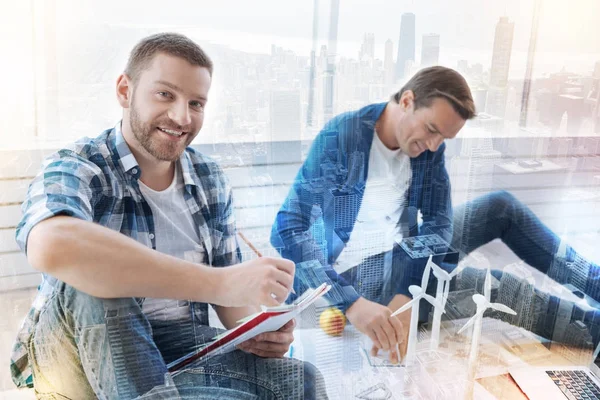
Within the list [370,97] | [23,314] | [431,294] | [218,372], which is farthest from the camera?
[431,294]

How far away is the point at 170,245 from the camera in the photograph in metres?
1.26

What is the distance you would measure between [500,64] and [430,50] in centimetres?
27

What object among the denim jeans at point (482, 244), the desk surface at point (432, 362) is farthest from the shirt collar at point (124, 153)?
the desk surface at point (432, 362)

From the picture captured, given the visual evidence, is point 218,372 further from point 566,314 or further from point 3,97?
point 566,314

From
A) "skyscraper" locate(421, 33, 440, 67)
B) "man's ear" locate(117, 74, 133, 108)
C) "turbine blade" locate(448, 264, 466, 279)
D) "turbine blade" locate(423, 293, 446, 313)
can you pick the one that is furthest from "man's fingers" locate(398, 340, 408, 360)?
"man's ear" locate(117, 74, 133, 108)

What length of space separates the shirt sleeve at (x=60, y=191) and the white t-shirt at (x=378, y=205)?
2.38ft

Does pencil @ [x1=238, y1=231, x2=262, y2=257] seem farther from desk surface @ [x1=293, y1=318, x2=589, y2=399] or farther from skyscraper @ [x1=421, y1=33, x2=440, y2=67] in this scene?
skyscraper @ [x1=421, y1=33, x2=440, y2=67]

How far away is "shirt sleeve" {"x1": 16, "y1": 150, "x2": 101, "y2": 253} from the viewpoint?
110 centimetres

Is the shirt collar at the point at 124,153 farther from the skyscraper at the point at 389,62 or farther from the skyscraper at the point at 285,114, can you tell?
the skyscraper at the point at 389,62

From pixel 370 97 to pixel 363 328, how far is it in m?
0.68

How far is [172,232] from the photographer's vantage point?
126cm

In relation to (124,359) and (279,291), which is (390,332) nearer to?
(279,291)

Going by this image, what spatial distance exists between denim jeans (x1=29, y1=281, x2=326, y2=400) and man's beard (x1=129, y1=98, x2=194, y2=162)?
0.33m

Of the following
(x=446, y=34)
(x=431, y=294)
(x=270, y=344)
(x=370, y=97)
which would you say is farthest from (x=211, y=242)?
(x=446, y=34)
